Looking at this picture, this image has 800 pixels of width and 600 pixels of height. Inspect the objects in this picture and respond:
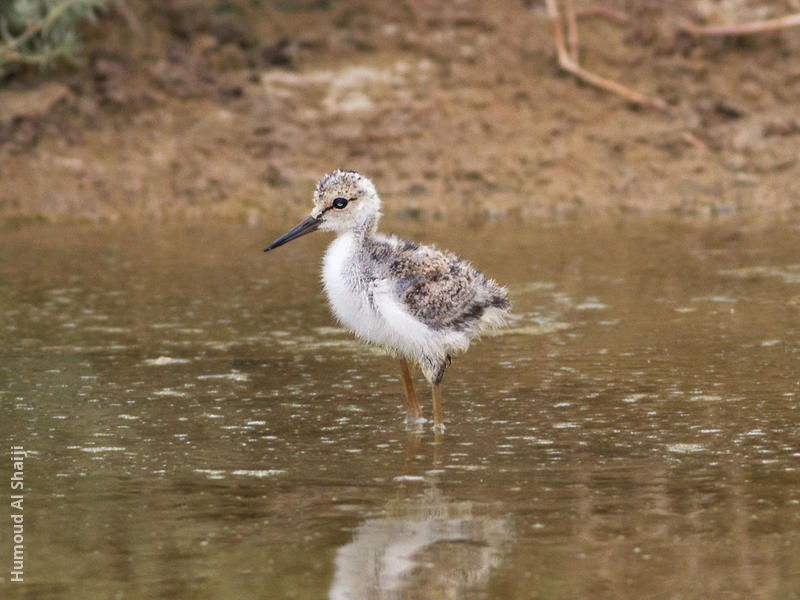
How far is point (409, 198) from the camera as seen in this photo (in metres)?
14.1

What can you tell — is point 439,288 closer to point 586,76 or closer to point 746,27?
point 586,76

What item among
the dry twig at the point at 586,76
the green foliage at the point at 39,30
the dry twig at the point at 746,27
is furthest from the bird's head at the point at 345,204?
the dry twig at the point at 746,27

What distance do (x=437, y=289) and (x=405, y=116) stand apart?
795 cm

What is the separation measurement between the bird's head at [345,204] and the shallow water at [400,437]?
921mm

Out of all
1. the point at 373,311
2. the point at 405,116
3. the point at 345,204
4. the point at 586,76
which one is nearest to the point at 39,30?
the point at 405,116

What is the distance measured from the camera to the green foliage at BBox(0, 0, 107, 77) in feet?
45.1

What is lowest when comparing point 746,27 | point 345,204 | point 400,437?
point 400,437

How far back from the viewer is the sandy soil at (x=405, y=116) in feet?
46.6

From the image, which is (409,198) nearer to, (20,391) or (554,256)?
(554,256)

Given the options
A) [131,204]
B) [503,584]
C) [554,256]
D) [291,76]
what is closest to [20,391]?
[503,584]

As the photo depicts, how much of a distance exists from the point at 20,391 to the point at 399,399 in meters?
2.07

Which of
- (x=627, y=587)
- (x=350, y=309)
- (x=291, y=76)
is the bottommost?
(x=627, y=587)

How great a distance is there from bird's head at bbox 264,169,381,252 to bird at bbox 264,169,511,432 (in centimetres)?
1

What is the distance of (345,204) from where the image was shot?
7.78 metres
